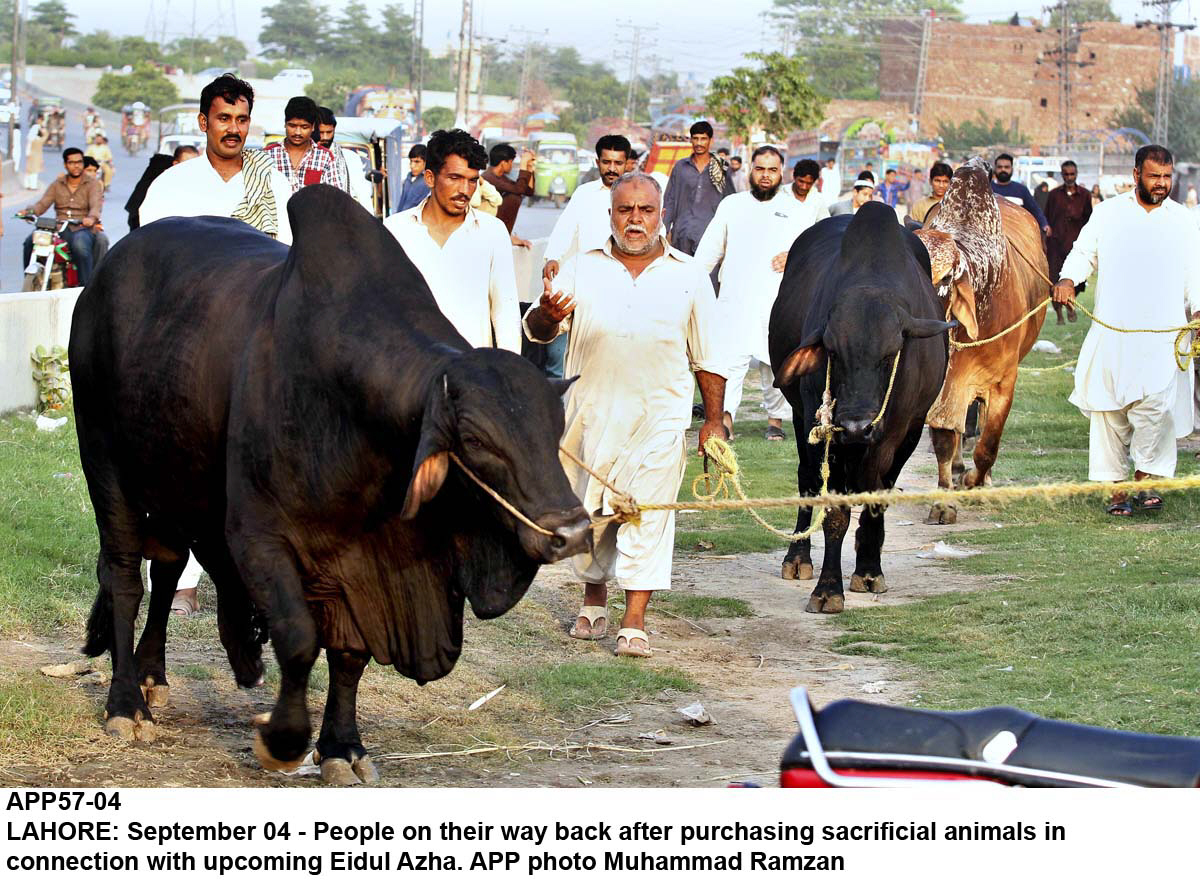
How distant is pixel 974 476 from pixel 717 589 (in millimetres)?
2495

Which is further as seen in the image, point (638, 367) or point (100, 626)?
point (638, 367)

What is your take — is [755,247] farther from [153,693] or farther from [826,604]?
[153,693]

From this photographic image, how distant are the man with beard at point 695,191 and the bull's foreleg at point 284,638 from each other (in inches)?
348

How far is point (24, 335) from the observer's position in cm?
1070

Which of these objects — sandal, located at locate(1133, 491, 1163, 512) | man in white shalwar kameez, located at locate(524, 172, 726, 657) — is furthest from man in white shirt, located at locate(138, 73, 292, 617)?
sandal, located at locate(1133, 491, 1163, 512)

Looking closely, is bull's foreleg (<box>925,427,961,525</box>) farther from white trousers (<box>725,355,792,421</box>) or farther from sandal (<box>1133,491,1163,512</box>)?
white trousers (<box>725,355,792,421</box>)

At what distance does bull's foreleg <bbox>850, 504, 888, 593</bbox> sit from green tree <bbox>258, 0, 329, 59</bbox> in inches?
5032

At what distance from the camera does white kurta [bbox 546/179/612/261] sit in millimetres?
7840

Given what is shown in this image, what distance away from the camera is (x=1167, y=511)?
9.38 metres

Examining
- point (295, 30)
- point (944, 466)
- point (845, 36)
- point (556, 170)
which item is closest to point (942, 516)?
point (944, 466)

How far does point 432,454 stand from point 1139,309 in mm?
6261

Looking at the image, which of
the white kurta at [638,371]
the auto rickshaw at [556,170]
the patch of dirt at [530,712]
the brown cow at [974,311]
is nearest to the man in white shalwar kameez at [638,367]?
the white kurta at [638,371]

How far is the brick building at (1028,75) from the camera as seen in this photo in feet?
268
